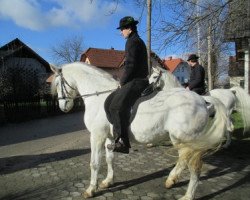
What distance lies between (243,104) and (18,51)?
2590 centimetres

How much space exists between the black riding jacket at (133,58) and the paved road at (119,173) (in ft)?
4.58

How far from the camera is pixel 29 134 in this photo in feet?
45.3

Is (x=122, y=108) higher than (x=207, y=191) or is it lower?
higher

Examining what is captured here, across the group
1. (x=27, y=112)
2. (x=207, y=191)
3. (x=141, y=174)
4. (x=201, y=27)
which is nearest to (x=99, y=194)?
(x=141, y=174)

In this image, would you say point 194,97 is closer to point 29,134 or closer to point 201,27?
point 201,27

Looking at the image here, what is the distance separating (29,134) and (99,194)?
8423 millimetres

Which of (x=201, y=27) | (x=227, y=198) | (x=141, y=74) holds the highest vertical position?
(x=201, y=27)

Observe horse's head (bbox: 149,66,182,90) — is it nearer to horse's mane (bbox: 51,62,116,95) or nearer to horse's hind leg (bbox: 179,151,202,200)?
horse's mane (bbox: 51,62,116,95)

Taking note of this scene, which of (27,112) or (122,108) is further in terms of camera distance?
(27,112)

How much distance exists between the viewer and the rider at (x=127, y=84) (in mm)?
5590

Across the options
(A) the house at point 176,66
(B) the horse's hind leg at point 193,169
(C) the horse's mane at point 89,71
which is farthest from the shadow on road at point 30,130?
(A) the house at point 176,66

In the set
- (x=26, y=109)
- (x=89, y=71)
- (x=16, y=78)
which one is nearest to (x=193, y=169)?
(x=89, y=71)

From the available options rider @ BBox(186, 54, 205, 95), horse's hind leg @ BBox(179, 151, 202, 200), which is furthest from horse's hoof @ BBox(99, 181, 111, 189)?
rider @ BBox(186, 54, 205, 95)

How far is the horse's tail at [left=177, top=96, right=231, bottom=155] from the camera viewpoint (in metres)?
5.44
